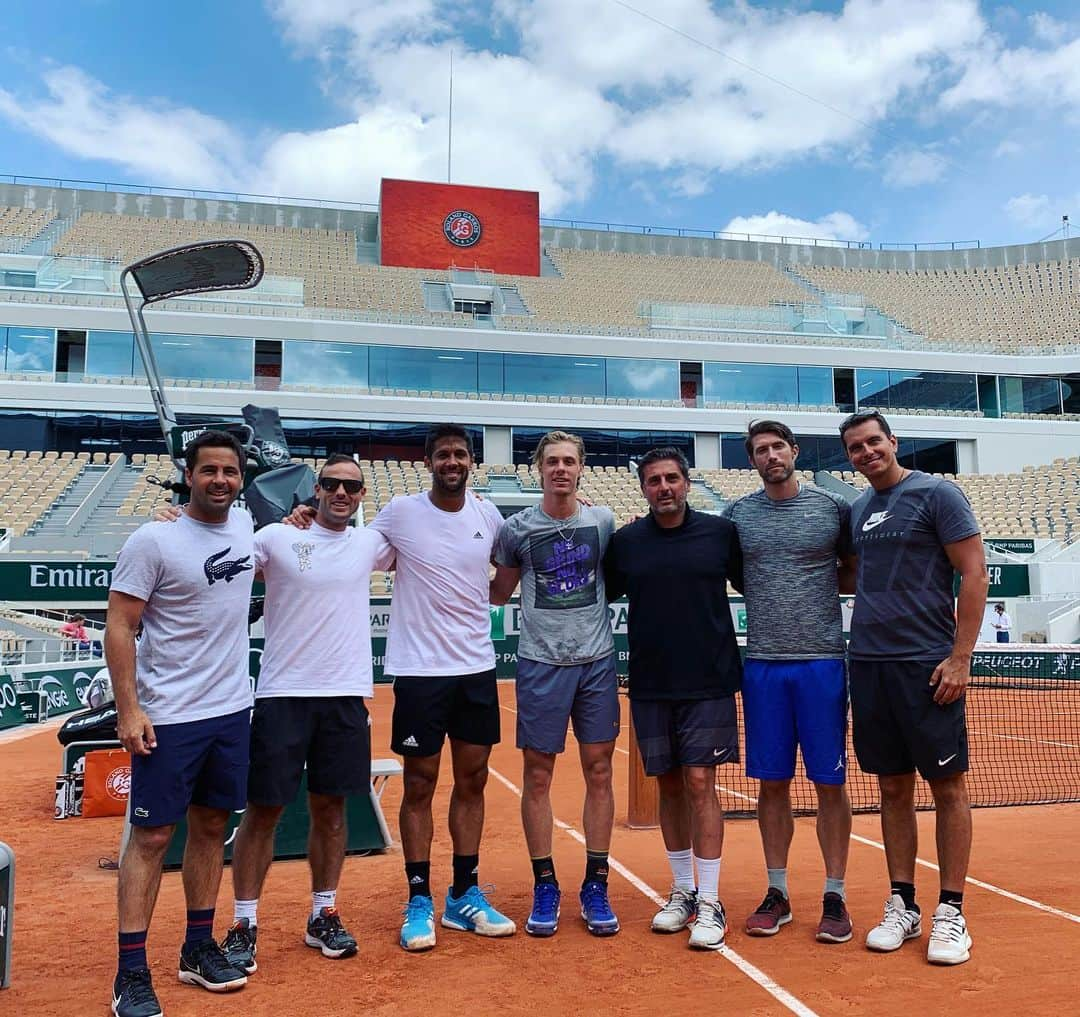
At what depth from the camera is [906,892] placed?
172 inches

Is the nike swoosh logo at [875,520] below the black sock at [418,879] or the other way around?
the other way around

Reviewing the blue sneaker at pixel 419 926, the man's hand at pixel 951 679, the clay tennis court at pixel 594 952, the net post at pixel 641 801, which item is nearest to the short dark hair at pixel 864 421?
the man's hand at pixel 951 679

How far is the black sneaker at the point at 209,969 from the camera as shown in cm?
385

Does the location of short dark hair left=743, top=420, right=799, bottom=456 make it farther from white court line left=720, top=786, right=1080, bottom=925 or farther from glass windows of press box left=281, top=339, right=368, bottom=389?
glass windows of press box left=281, top=339, right=368, bottom=389

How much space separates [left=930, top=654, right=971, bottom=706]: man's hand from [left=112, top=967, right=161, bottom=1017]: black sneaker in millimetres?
3514

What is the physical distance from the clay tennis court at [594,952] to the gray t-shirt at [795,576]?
4.61 feet

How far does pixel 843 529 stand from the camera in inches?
184

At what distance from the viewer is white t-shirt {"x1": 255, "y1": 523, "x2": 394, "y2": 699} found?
4262 mm

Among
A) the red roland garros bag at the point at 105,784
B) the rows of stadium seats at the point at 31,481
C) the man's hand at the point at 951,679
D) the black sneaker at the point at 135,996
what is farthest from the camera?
the rows of stadium seats at the point at 31,481

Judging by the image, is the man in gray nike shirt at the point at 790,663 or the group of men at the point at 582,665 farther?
the man in gray nike shirt at the point at 790,663

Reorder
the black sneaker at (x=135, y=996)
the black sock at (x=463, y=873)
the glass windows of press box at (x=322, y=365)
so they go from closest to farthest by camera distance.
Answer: the black sneaker at (x=135, y=996) → the black sock at (x=463, y=873) → the glass windows of press box at (x=322, y=365)

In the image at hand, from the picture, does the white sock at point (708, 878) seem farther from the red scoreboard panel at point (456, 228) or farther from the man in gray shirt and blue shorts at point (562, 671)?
the red scoreboard panel at point (456, 228)

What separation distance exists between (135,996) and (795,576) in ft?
11.1

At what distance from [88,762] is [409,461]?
2346 centimetres
